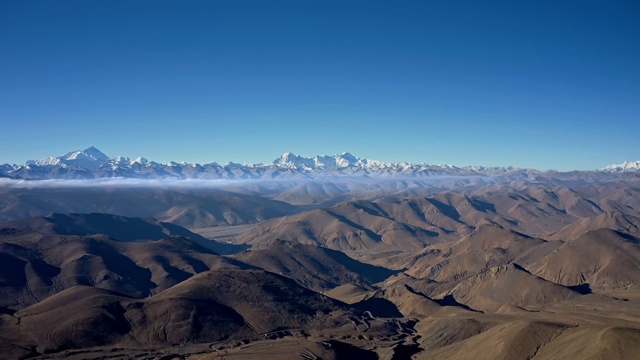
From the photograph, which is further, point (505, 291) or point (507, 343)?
point (505, 291)

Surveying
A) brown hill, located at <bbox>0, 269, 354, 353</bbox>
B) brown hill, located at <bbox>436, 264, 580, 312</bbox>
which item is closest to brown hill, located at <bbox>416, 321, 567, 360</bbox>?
brown hill, located at <bbox>0, 269, 354, 353</bbox>

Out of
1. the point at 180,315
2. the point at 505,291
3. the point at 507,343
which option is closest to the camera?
the point at 507,343

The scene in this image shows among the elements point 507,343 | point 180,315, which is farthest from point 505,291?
point 180,315

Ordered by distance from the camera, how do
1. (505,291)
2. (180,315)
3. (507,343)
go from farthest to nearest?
(505,291) → (180,315) → (507,343)

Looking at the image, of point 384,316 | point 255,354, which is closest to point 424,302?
point 384,316

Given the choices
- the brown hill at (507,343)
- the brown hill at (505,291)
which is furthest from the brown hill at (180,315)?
the brown hill at (505,291)

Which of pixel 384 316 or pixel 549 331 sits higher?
pixel 549 331

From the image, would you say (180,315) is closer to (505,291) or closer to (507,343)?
(507,343)

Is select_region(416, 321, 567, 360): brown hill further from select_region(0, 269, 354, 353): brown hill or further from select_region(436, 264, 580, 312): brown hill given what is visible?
select_region(436, 264, 580, 312): brown hill

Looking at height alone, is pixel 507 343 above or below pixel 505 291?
above

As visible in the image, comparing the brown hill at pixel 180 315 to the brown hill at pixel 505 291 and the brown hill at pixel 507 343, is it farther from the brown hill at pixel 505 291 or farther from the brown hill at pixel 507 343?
the brown hill at pixel 505 291

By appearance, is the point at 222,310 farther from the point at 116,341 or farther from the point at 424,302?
the point at 424,302
